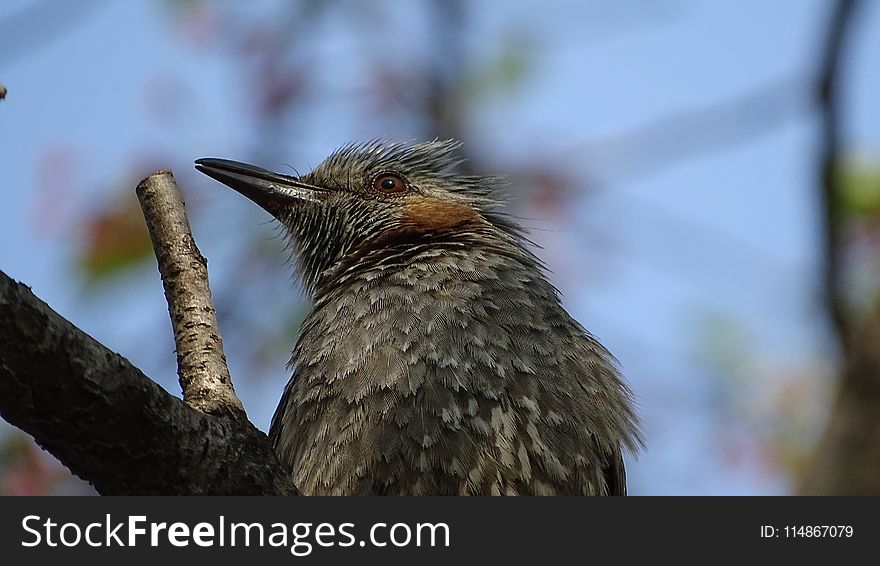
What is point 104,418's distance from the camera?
2371mm

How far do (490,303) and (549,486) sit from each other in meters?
0.71

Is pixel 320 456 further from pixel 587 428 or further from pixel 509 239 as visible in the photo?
pixel 509 239

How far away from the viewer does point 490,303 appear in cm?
382

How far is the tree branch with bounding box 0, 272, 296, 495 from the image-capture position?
2.27 m

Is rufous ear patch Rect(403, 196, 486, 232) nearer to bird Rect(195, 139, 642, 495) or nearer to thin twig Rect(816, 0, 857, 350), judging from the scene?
bird Rect(195, 139, 642, 495)

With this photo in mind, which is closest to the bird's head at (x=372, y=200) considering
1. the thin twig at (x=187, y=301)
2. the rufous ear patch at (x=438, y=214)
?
the rufous ear patch at (x=438, y=214)

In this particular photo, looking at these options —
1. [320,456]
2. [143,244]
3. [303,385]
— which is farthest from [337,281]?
[143,244]

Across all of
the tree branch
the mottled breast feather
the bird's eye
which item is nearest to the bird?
the mottled breast feather

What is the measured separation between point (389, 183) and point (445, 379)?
1.61 meters

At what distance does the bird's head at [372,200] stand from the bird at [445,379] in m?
0.02

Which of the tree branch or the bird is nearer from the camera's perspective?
the tree branch

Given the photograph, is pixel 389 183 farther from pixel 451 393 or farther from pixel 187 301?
pixel 187 301

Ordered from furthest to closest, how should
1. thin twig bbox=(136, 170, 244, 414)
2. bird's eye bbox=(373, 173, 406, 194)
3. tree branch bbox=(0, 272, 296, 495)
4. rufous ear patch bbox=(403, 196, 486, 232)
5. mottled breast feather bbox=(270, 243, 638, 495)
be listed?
bird's eye bbox=(373, 173, 406, 194) < rufous ear patch bbox=(403, 196, 486, 232) < mottled breast feather bbox=(270, 243, 638, 495) < thin twig bbox=(136, 170, 244, 414) < tree branch bbox=(0, 272, 296, 495)

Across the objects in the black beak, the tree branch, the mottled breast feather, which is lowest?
the tree branch
